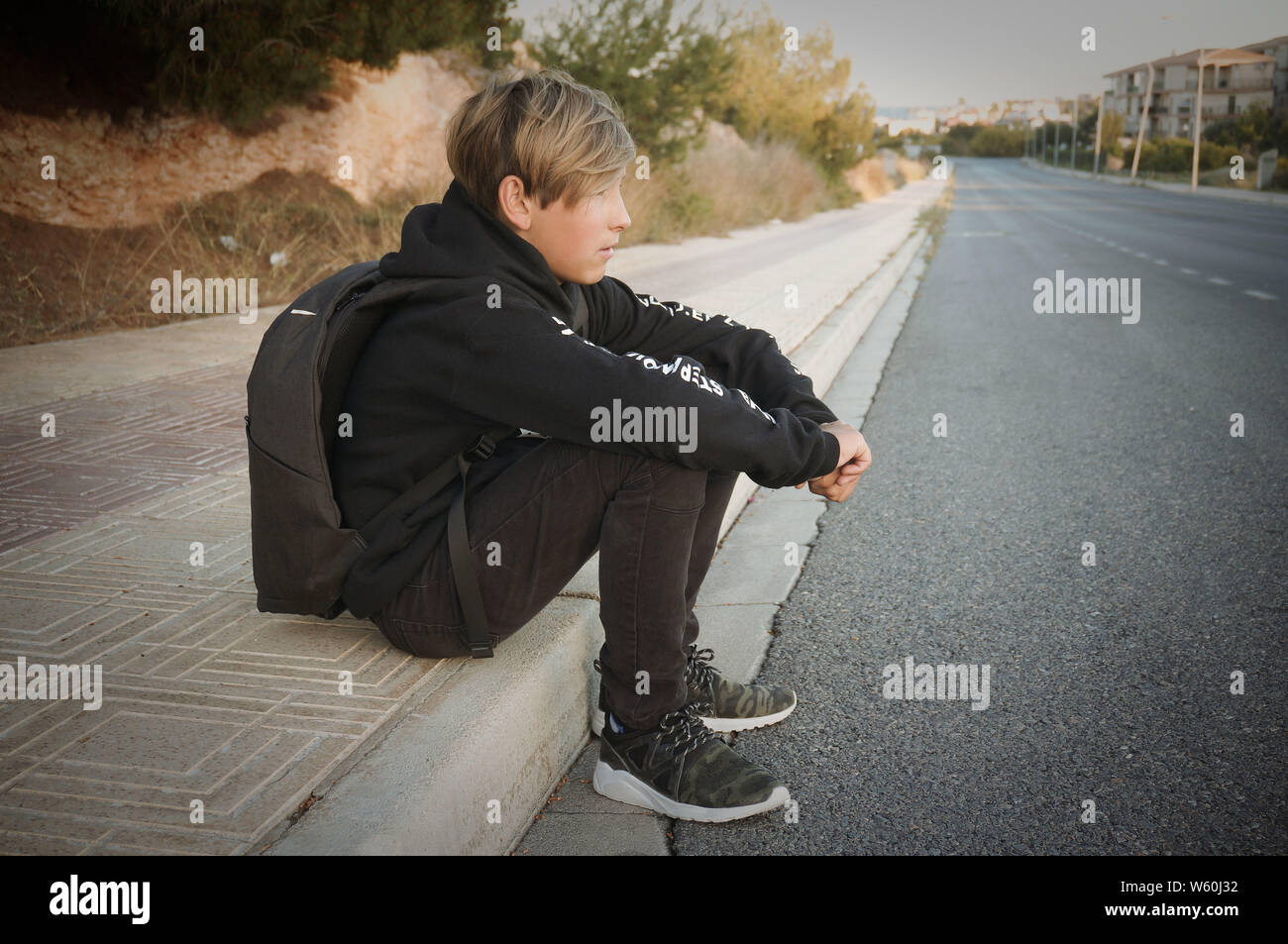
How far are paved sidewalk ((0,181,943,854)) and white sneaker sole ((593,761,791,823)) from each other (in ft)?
0.48

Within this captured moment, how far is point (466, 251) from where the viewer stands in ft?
6.87

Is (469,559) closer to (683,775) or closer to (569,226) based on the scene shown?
(683,775)

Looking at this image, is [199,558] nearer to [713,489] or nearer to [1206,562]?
[713,489]

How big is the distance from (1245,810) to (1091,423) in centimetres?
372

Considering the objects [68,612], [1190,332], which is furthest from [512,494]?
[1190,332]

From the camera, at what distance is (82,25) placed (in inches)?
353

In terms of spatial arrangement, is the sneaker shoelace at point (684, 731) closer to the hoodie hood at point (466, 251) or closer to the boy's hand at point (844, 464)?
the boy's hand at point (844, 464)

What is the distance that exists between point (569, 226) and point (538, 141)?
195 millimetres

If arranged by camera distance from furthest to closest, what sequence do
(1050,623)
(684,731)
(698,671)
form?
(1050,623) < (698,671) < (684,731)

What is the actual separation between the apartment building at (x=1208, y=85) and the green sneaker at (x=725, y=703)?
5727 cm

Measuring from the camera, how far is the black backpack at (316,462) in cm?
202
